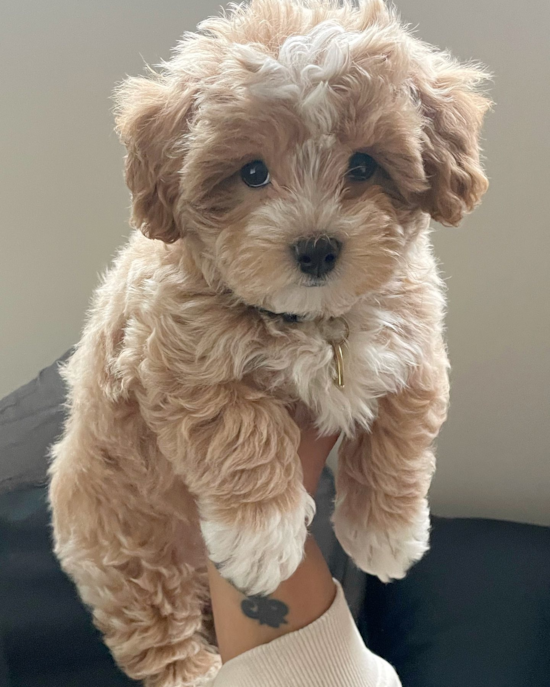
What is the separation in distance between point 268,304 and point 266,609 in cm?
67

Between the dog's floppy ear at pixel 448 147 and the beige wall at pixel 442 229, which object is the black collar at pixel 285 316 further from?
the beige wall at pixel 442 229

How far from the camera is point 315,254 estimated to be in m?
1.02

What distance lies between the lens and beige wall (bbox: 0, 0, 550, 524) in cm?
212

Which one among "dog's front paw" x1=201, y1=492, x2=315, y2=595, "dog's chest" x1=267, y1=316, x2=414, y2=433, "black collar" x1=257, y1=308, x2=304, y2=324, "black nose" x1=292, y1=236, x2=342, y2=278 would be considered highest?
"black nose" x1=292, y1=236, x2=342, y2=278

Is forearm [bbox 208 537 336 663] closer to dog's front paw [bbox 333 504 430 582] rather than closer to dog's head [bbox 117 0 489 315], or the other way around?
dog's front paw [bbox 333 504 430 582]

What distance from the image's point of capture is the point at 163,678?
1557 millimetres

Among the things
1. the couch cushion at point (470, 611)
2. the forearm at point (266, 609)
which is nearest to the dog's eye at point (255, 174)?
the forearm at point (266, 609)

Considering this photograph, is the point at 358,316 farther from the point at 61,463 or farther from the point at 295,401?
the point at 61,463

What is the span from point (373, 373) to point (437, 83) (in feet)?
1.91

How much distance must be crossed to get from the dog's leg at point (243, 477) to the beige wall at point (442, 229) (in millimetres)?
1412

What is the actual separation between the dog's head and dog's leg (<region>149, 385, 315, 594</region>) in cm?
22

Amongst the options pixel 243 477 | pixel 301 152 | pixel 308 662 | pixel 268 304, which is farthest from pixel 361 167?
pixel 308 662

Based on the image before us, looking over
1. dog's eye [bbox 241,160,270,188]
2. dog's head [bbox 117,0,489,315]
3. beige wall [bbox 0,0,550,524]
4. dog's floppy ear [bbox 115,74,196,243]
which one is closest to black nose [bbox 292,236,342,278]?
dog's head [bbox 117,0,489,315]

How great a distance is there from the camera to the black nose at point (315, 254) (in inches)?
40.3
